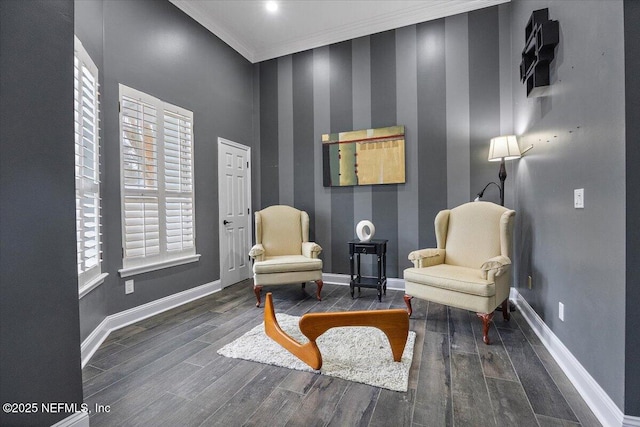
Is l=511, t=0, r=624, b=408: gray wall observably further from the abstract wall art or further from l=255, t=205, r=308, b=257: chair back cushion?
l=255, t=205, r=308, b=257: chair back cushion

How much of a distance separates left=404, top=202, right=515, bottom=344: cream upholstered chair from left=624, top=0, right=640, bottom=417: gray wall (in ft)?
3.09

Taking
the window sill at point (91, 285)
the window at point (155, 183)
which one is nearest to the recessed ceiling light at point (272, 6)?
the window at point (155, 183)

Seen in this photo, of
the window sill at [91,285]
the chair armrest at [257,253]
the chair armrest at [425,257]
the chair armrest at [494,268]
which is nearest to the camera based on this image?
the window sill at [91,285]

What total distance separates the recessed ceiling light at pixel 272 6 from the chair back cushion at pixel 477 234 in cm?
310

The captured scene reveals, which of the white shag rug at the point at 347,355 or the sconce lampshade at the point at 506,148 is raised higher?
the sconce lampshade at the point at 506,148

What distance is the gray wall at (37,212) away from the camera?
102 centimetres

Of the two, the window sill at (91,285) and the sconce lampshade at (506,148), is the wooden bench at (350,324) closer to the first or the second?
the window sill at (91,285)

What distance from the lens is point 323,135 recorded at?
3988 millimetres

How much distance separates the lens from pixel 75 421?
3.99 feet

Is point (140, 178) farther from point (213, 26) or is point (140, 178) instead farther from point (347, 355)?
point (347, 355)

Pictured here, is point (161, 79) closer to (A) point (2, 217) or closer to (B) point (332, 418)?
(A) point (2, 217)

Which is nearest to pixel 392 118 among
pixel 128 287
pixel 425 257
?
pixel 425 257

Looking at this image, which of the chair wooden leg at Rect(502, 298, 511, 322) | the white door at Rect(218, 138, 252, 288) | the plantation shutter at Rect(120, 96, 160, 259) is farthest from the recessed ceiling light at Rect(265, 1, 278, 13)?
the chair wooden leg at Rect(502, 298, 511, 322)

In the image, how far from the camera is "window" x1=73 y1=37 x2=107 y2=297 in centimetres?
197
